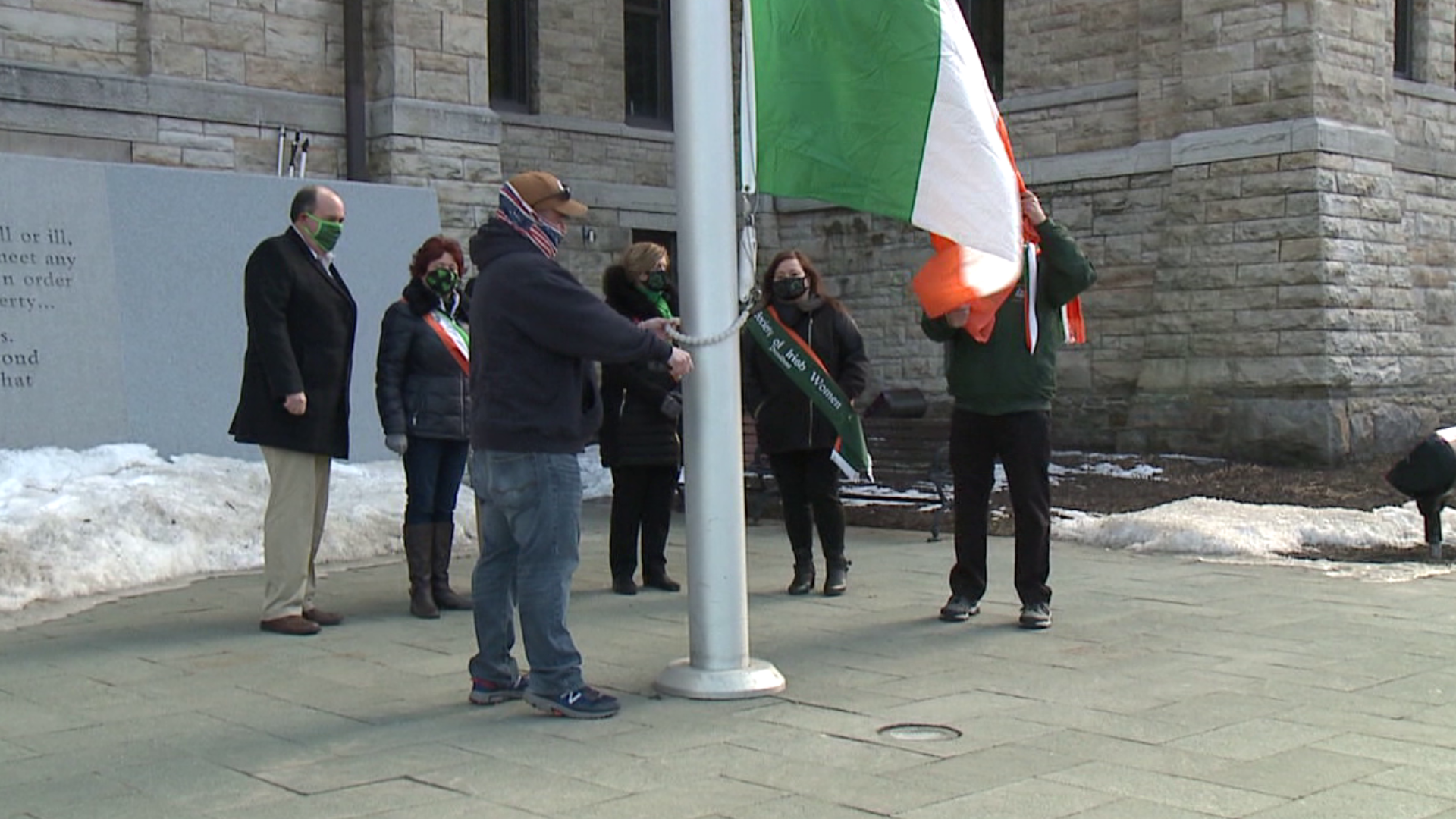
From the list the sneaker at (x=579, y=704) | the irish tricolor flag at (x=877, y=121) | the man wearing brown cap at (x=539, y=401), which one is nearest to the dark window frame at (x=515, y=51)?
the irish tricolor flag at (x=877, y=121)

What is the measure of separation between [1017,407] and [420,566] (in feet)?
9.63

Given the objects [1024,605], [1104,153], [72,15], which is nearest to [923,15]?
[1024,605]

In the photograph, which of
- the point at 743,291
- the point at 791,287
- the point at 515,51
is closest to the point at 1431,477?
the point at 791,287

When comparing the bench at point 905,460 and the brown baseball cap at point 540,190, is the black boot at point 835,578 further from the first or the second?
the bench at point 905,460

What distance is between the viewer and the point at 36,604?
8.12 metres

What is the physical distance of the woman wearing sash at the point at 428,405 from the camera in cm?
790

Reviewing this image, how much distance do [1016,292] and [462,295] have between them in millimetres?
2812

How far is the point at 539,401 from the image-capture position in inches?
218

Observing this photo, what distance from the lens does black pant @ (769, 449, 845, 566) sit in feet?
27.7

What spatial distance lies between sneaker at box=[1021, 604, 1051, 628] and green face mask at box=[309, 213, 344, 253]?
11.7 ft

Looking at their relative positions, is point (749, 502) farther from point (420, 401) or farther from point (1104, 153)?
point (1104, 153)

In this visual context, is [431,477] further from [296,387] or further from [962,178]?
[962,178]

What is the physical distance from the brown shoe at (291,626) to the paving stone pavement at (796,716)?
76 millimetres

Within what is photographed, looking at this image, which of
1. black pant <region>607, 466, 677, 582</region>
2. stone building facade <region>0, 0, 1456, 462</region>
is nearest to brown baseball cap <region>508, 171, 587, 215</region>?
black pant <region>607, 466, 677, 582</region>
